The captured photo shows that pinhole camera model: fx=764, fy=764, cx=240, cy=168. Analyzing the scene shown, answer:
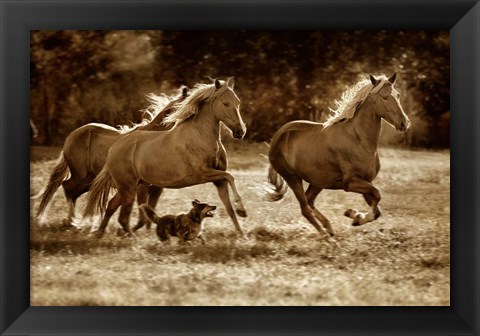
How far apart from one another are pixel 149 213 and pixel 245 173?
22.1 inches

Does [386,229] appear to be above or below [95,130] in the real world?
below

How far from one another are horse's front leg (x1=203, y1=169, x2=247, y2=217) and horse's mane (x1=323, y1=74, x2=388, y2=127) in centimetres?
60

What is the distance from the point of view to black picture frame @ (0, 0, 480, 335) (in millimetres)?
3998

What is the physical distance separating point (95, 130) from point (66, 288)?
86 cm

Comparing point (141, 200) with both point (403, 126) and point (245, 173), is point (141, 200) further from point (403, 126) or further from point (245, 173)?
point (403, 126)

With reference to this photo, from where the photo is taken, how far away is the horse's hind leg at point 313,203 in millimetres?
4094

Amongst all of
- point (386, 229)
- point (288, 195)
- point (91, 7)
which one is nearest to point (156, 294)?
point (288, 195)

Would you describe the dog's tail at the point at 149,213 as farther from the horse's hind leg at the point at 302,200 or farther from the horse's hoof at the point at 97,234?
the horse's hind leg at the point at 302,200

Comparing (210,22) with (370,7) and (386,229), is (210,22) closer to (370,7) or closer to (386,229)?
(370,7)

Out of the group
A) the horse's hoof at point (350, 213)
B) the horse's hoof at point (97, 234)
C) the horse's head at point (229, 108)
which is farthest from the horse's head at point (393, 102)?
the horse's hoof at point (97, 234)

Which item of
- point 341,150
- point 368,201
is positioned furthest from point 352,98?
point 368,201

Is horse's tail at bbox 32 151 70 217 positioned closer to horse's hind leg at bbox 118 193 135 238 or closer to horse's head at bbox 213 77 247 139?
horse's hind leg at bbox 118 193 135 238

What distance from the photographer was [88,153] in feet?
13.7

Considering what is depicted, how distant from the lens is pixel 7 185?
4.03m
